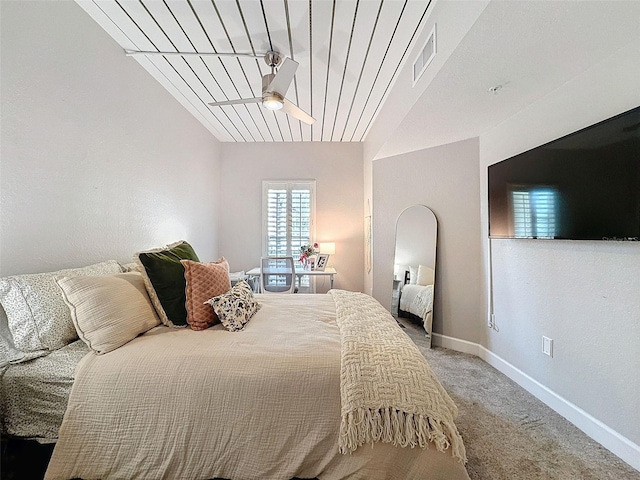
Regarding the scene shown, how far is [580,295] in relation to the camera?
6.02 ft

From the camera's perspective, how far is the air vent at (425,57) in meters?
1.74

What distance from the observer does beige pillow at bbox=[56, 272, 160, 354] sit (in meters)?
1.31

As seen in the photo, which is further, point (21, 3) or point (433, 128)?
point (433, 128)

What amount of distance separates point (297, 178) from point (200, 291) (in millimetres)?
3087

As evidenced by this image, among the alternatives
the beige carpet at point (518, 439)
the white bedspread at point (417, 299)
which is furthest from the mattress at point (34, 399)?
the white bedspread at point (417, 299)

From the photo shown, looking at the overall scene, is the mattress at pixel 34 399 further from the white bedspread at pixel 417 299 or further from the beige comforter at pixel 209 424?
the white bedspread at pixel 417 299

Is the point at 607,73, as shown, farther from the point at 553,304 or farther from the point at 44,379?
the point at 44,379

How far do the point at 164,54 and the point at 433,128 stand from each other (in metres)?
2.33

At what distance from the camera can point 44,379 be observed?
4.00 feet

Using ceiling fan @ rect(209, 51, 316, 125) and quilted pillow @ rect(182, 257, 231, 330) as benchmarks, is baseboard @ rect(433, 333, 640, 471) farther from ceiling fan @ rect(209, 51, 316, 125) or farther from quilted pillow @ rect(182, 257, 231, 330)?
ceiling fan @ rect(209, 51, 316, 125)

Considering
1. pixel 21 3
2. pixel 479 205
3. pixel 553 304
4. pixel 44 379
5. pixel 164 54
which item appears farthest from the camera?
pixel 479 205

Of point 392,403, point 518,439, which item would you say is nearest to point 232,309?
point 392,403

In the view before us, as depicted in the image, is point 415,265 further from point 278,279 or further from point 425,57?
point 425,57

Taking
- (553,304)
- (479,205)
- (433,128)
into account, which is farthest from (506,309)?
(433,128)
